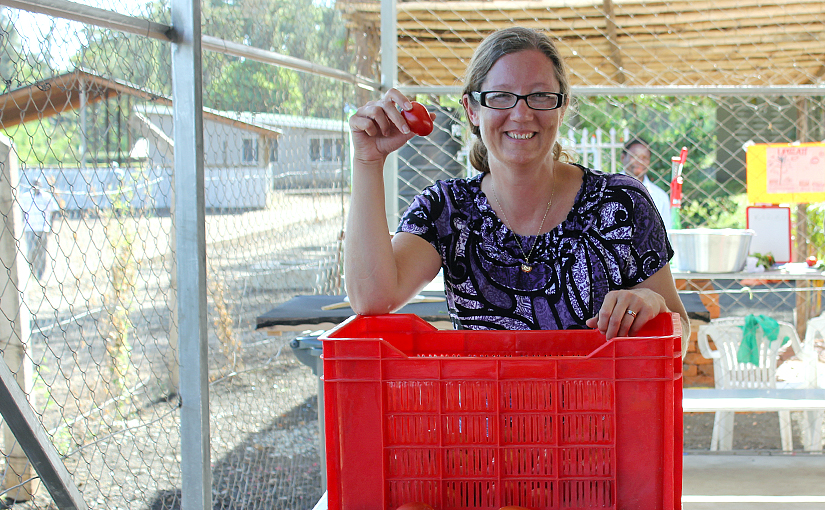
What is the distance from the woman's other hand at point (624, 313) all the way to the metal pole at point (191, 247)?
2.89 feet

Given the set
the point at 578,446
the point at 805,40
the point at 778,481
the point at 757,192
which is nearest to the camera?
the point at 578,446

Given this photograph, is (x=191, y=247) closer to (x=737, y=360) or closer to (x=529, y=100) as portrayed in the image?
(x=529, y=100)

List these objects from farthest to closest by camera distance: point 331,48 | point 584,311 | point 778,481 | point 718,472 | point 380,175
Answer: point 331,48 → point 718,472 → point 778,481 → point 584,311 → point 380,175

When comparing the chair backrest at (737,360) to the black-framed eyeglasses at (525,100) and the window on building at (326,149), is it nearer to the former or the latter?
the window on building at (326,149)

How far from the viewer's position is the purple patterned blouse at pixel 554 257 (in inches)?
57.7

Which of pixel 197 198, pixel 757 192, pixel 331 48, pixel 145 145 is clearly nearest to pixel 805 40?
pixel 757 192

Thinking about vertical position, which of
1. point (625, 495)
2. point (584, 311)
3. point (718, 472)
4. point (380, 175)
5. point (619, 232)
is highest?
point (380, 175)

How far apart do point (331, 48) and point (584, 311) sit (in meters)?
2.37

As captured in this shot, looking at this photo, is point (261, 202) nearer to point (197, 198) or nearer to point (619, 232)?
point (197, 198)

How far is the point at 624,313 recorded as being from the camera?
1112mm

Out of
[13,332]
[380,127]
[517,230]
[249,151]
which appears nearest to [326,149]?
[249,151]

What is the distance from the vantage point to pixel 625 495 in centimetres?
91

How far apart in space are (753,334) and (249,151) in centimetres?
289

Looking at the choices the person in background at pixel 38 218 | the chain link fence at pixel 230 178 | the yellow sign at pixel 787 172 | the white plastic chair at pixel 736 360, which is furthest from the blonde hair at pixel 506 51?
the white plastic chair at pixel 736 360
